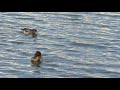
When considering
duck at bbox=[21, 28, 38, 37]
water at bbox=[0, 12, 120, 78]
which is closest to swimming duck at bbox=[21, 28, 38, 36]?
duck at bbox=[21, 28, 38, 37]

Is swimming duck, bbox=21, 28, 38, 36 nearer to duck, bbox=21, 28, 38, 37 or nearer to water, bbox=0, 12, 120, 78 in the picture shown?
duck, bbox=21, 28, 38, 37

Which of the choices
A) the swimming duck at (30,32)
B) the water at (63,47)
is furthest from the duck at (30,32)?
the water at (63,47)

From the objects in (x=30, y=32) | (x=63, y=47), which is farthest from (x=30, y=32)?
(x=63, y=47)

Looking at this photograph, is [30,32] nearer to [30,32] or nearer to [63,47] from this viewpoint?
[30,32]

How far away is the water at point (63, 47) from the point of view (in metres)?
→ 8.27

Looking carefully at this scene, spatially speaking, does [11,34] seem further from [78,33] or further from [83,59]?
[83,59]

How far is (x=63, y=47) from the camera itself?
10.7 meters

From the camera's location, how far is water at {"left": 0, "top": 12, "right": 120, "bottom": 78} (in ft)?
27.1

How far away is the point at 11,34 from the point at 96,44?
326cm

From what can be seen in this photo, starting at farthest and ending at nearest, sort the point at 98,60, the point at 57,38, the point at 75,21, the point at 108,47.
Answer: the point at 75,21 → the point at 57,38 → the point at 108,47 → the point at 98,60

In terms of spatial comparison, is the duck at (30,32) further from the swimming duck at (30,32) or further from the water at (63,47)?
the water at (63,47)
